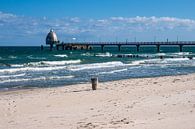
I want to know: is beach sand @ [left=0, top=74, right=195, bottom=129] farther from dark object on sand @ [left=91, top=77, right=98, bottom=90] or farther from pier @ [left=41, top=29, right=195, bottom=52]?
pier @ [left=41, top=29, right=195, bottom=52]

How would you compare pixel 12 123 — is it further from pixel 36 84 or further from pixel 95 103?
pixel 36 84

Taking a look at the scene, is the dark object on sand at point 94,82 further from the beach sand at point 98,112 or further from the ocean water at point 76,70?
the ocean water at point 76,70

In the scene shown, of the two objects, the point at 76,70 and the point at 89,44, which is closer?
the point at 76,70

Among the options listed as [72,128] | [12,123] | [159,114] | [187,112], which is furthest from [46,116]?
[187,112]

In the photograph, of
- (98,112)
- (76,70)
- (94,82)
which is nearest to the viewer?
(98,112)

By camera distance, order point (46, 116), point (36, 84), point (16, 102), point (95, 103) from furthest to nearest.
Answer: point (36, 84) → point (16, 102) → point (95, 103) → point (46, 116)

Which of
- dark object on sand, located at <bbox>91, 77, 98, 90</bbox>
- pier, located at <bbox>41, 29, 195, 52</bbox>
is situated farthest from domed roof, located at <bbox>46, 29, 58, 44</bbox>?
dark object on sand, located at <bbox>91, 77, 98, 90</bbox>

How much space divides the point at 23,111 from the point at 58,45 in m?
100

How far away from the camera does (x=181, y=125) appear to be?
31.4 ft

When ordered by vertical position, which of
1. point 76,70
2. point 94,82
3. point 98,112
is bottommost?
point 76,70

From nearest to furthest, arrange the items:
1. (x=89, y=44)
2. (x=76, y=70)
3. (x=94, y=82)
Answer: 1. (x=94, y=82)
2. (x=76, y=70)
3. (x=89, y=44)

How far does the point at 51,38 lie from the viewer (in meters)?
120

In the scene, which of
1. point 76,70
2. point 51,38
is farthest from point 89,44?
point 76,70

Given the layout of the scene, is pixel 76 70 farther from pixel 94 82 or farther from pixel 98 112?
pixel 98 112
